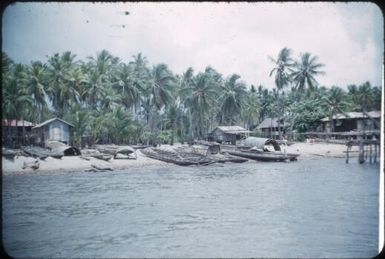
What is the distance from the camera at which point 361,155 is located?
19734mm

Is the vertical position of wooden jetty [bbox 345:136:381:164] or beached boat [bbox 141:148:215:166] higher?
wooden jetty [bbox 345:136:381:164]

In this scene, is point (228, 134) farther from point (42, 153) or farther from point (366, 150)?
point (42, 153)

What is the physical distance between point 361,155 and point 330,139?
8.51 metres

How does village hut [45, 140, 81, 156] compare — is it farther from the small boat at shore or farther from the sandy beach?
the small boat at shore

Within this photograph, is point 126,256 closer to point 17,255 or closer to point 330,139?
point 17,255

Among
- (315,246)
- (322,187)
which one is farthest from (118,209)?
(322,187)

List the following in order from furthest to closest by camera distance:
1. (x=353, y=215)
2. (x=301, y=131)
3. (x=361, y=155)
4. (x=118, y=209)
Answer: (x=301, y=131), (x=361, y=155), (x=118, y=209), (x=353, y=215)

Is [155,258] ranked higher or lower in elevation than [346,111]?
lower

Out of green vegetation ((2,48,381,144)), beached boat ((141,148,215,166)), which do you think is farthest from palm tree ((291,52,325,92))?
beached boat ((141,148,215,166))

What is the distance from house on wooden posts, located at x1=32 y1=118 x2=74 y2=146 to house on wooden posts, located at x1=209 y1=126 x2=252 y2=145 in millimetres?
11972

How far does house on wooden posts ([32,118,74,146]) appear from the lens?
21.4 m

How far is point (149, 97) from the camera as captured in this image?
101 ft

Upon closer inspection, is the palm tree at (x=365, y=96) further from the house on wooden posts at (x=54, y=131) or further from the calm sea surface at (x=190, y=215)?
the house on wooden posts at (x=54, y=131)

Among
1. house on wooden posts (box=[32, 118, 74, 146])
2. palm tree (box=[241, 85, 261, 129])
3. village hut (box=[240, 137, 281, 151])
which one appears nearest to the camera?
house on wooden posts (box=[32, 118, 74, 146])
